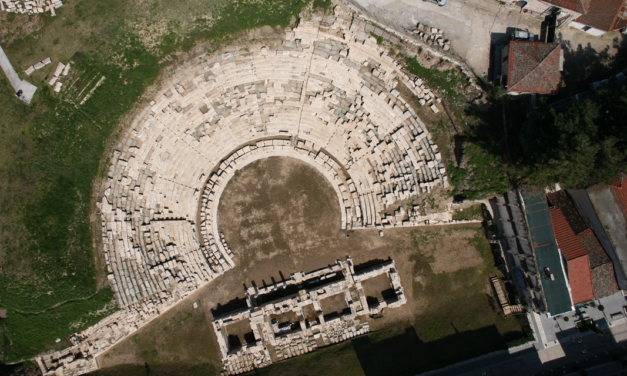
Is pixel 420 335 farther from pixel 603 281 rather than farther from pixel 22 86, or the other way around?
pixel 22 86

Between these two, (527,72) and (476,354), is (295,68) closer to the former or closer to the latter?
(527,72)

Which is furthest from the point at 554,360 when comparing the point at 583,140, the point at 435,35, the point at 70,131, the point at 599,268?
the point at 70,131

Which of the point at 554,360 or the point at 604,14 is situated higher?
the point at 604,14

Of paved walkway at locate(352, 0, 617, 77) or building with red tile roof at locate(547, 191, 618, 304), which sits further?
paved walkway at locate(352, 0, 617, 77)

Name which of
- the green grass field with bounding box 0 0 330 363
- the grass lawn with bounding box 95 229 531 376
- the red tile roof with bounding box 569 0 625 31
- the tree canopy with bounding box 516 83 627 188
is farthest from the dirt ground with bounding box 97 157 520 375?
the red tile roof with bounding box 569 0 625 31

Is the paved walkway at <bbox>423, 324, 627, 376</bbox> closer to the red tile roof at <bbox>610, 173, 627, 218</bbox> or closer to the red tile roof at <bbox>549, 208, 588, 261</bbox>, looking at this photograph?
the red tile roof at <bbox>549, 208, 588, 261</bbox>

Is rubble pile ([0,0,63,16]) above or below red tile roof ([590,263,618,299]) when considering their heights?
above
